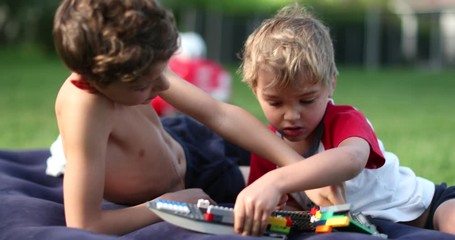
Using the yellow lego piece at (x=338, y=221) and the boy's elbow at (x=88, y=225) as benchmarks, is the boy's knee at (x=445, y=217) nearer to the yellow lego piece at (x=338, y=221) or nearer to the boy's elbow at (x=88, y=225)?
the yellow lego piece at (x=338, y=221)

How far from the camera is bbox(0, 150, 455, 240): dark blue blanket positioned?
1.70m

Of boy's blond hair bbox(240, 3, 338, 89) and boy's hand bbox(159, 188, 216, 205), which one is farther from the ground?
boy's blond hair bbox(240, 3, 338, 89)

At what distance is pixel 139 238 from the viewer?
1.74 metres

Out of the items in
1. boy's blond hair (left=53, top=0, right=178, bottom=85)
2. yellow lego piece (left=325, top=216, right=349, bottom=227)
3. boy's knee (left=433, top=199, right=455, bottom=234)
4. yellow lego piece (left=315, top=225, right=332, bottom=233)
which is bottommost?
boy's knee (left=433, top=199, right=455, bottom=234)

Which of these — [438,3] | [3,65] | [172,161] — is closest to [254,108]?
[172,161]

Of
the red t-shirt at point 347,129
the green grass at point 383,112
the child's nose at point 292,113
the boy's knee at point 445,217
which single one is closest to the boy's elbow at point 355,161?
the red t-shirt at point 347,129

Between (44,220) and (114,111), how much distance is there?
0.35 m

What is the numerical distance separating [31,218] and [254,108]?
5613 mm

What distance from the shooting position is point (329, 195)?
196 cm

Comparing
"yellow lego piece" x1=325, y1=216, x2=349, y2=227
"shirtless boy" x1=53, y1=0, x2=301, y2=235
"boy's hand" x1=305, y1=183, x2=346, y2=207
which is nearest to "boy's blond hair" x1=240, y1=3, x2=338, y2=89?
"shirtless boy" x1=53, y1=0, x2=301, y2=235

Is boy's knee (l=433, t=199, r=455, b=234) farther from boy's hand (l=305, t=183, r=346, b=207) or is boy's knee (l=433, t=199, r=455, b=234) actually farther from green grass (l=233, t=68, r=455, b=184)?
green grass (l=233, t=68, r=455, b=184)

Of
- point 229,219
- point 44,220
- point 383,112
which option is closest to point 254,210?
point 229,219

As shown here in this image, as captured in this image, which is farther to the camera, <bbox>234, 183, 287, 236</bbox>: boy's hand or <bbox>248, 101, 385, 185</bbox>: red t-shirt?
<bbox>248, 101, 385, 185</bbox>: red t-shirt

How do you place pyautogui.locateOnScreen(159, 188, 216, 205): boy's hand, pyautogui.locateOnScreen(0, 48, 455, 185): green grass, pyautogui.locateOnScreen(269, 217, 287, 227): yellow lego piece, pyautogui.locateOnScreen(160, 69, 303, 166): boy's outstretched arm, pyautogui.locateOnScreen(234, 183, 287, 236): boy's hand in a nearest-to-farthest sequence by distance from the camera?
pyautogui.locateOnScreen(234, 183, 287, 236): boy's hand → pyautogui.locateOnScreen(269, 217, 287, 227): yellow lego piece → pyautogui.locateOnScreen(159, 188, 216, 205): boy's hand → pyautogui.locateOnScreen(160, 69, 303, 166): boy's outstretched arm → pyautogui.locateOnScreen(0, 48, 455, 185): green grass
